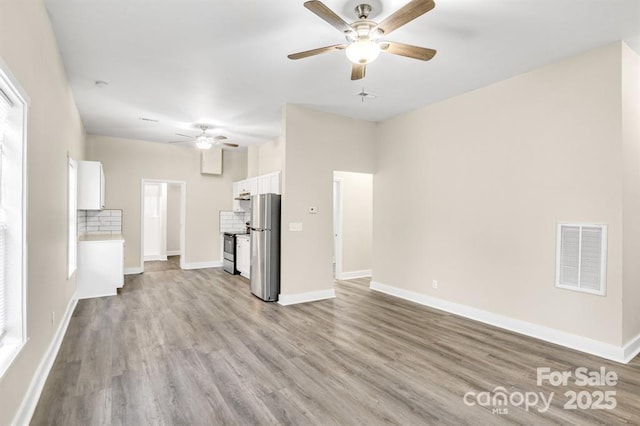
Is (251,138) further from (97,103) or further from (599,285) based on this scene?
(599,285)

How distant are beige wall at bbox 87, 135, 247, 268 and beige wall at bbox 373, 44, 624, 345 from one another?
4652 mm

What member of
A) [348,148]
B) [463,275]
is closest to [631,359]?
[463,275]

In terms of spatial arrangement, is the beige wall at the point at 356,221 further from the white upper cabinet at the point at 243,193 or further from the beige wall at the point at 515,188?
the white upper cabinet at the point at 243,193

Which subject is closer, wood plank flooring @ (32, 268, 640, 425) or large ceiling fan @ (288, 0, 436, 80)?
large ceiling fan @ (288, 0, 436, 80)

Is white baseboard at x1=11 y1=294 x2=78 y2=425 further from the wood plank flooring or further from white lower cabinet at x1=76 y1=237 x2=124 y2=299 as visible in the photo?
white lower cabinet at x1=76 y1=237 x2=124 y2=299

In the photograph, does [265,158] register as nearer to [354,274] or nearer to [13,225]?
[354,274]

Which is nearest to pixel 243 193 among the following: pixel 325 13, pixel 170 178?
pixel 170 178

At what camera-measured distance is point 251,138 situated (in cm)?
704

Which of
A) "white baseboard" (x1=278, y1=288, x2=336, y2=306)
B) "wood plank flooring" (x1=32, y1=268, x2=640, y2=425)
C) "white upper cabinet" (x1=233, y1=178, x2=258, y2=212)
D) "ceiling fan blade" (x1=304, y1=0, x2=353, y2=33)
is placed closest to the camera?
"ceiling fan blade" (x1=304, y1=0, x2=353, y2=33)

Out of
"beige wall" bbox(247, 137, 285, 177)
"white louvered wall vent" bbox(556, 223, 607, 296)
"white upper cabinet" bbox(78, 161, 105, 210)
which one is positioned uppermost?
"beige wall" bbox(247, 137, 285, 177)

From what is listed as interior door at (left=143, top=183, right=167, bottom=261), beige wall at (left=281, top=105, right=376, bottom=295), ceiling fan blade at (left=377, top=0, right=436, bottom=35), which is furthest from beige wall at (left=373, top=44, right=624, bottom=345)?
interior door at (left=143, top=183, right=167, bottom=261)

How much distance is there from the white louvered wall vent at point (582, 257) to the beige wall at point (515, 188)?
0.07m

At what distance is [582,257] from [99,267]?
6.64 metres

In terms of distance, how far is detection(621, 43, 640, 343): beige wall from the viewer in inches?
123
